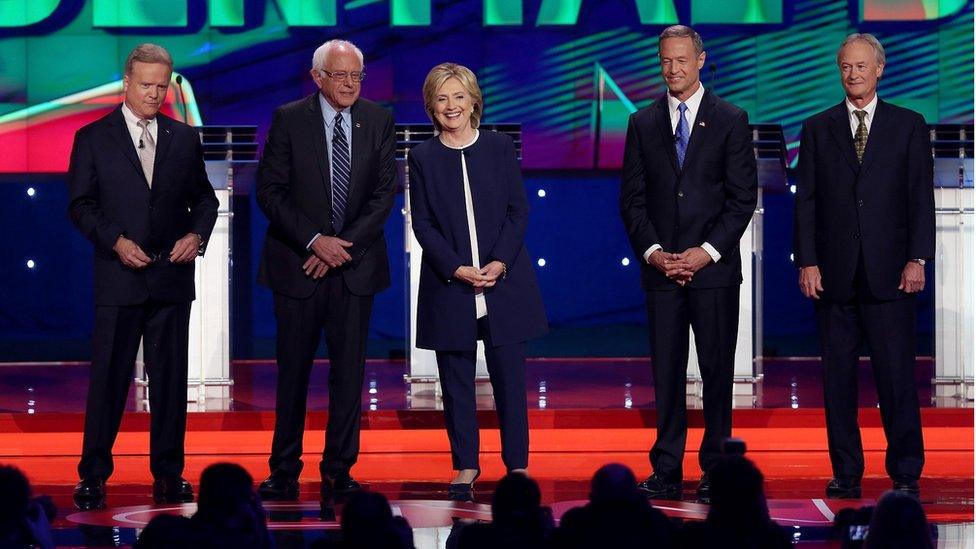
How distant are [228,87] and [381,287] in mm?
3920

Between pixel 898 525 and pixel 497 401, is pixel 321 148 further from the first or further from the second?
pixel 898 525

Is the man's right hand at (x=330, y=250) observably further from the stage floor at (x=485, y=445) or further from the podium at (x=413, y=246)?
the podium at (x=413, y=246)

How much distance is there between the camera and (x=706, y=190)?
16.2 ft

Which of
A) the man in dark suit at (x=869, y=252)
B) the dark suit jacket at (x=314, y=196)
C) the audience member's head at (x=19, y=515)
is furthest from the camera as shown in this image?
the dark suit jacket at (x=314, y=196)

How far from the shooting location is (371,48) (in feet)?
28.3

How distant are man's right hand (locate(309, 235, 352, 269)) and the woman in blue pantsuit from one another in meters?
0.27

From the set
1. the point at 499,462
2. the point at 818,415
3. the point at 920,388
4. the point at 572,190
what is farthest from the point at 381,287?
the point at 572,190

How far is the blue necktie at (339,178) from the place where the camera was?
197 inches

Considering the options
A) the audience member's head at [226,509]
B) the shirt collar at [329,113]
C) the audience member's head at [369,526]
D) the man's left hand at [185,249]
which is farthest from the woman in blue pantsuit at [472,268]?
the audience member's head at [369,526]

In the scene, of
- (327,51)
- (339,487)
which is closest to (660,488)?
(339,487)

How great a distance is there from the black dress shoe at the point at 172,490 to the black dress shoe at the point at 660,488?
4.90ft

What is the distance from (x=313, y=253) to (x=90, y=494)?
1071 millimetres

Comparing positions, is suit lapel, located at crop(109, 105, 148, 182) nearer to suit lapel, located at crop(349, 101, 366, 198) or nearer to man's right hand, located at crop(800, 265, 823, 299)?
suit lapel, located at crop(349, 101, 366, 198)

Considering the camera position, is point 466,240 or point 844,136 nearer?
point 466,240
